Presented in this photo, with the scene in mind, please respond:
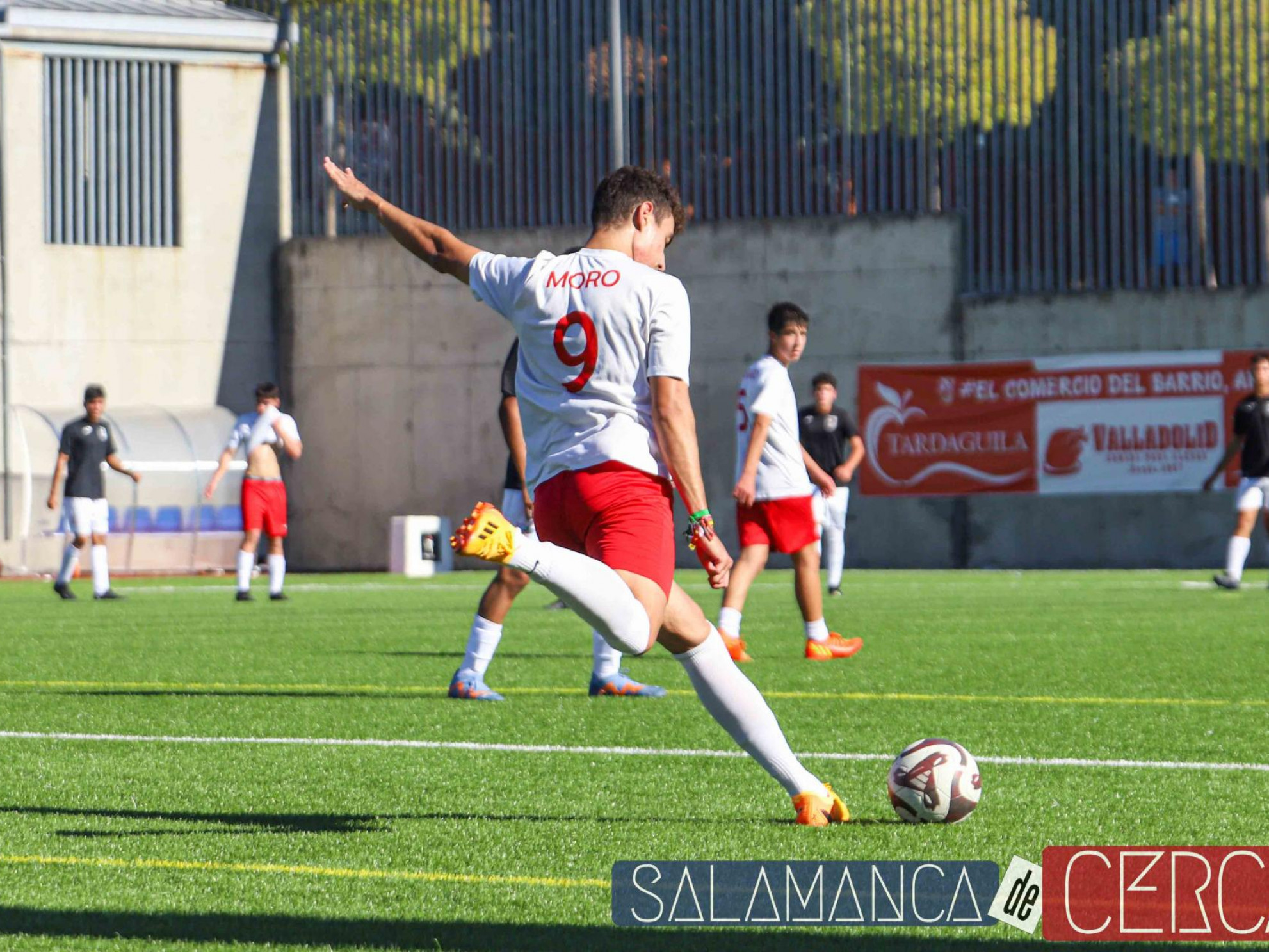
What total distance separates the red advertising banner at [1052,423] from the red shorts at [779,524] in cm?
1465

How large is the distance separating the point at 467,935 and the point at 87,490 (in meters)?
16.5

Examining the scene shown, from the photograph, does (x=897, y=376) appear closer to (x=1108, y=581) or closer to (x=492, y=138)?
(x=1108, y=581)

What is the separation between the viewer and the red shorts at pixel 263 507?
18.2 meters

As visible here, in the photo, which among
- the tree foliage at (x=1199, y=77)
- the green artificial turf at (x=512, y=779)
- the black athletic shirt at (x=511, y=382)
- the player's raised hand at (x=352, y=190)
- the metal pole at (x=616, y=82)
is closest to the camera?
the green artificial turf at (x=512, y=779)

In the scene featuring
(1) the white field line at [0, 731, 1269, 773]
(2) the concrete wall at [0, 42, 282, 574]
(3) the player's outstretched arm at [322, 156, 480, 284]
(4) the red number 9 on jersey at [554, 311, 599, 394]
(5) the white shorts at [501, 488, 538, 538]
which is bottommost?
(1) the white field line at [0, 731, 1269, 773]

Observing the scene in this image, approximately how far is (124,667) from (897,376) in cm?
1683

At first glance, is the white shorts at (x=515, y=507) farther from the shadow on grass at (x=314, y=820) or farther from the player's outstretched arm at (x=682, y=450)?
the player's outstretched arm at (x=682, y=450)

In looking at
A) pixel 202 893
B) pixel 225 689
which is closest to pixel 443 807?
pixel 202 893

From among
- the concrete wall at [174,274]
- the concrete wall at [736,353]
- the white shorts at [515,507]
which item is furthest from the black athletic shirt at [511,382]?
the concrete wall at [174,274]

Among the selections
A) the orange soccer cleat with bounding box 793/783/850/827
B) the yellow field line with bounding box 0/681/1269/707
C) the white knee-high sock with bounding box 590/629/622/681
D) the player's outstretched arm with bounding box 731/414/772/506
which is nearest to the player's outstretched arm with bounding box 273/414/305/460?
the player's outstretched arm with bounding box 731/414/772/506

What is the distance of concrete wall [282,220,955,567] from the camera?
1042 inches

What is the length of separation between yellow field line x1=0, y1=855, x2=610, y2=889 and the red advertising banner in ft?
70.2

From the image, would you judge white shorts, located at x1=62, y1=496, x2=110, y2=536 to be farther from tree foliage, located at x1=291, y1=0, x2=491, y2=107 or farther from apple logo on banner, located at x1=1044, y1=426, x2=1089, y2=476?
apple logo on banner, located at x1=1044, y1=426, x2=1089, y2=476

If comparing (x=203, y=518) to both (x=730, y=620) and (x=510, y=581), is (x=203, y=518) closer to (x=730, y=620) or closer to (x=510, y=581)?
(x=730, y=620)
